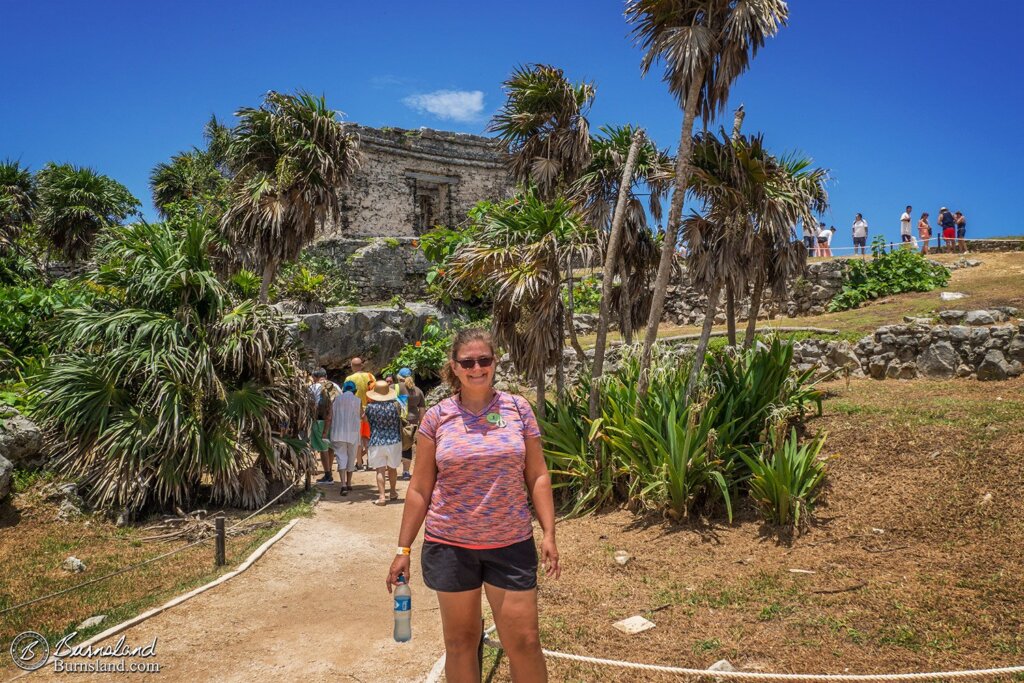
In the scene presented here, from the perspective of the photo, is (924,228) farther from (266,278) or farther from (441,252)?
(266,278)

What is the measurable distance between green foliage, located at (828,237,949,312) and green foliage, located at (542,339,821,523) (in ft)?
25.8

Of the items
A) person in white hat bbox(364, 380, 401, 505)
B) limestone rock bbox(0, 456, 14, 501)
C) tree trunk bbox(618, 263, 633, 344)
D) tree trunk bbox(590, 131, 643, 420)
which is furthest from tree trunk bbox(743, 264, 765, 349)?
limestone rock bbox(0, 456, 14, 501)

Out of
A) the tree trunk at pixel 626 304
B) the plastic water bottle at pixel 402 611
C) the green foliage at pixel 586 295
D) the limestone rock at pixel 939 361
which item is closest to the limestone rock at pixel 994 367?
the limestone rock at pixel 939 361

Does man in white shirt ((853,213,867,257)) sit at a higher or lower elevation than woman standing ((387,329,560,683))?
higher

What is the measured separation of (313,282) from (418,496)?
43.8 ft

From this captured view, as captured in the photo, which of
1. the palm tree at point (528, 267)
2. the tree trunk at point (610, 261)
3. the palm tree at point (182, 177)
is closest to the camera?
the palm tree at point (528, 267)

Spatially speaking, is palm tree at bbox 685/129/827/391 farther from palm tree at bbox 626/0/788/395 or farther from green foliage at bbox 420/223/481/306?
green foliage at bbox 420/223/481/306

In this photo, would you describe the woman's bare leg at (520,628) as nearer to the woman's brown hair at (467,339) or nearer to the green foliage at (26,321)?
the woman's brown hair at (467,339)

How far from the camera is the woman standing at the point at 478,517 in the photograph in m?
2.71

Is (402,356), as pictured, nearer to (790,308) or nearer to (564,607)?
(790,308)

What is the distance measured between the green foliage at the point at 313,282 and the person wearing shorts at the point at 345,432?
6.65 metres

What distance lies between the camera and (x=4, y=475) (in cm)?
619

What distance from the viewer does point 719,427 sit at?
666cm

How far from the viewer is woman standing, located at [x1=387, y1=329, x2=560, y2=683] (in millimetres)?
2715
